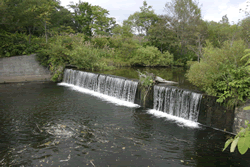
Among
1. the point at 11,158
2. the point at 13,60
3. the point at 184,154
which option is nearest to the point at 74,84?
the point at 13,60

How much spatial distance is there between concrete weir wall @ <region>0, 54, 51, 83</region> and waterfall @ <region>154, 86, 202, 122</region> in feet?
39.7

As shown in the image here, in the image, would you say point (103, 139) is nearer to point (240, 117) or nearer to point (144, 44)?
point (240, 117)

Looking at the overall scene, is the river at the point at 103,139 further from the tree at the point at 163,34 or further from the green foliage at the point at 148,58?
the tree at the point at 163,34

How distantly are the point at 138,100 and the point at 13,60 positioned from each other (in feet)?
41.2

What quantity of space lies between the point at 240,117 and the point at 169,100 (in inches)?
119

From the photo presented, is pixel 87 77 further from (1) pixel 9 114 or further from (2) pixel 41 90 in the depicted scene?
(1) pixel 9 114

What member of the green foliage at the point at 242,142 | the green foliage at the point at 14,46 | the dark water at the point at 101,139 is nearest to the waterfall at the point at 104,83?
the dark water at the point at 101,139

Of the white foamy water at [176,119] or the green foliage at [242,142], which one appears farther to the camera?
the white foamy water at [176,119]

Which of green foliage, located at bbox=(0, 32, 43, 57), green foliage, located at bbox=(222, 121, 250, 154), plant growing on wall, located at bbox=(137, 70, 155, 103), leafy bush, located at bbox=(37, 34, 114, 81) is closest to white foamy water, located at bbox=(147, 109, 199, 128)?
plant growing on wall, located at bbox=(137, 70, 155, 103)

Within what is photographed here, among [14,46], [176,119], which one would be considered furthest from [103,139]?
[14,46]

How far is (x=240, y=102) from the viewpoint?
247 inches

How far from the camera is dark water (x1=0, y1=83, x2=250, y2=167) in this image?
4.88 m

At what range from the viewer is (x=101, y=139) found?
19.6 feet

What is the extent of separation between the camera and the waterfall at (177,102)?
7570 millimetres
